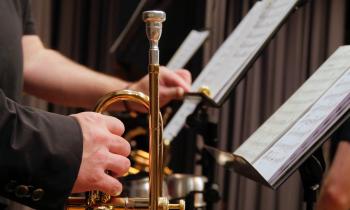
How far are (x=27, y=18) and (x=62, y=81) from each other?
0.66ft

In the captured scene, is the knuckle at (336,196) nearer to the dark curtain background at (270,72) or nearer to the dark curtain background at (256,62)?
the dark curtain background at (256,62)

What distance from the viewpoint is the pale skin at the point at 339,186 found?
1606 mm

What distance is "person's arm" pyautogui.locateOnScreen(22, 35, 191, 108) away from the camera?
1565 millimetres

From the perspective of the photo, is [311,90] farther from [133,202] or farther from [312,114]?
[133,202]

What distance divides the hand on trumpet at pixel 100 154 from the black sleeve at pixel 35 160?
14 millimetres

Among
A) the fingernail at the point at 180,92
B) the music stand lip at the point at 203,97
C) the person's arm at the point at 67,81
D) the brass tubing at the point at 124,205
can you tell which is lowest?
the brass tubing at the point at 124,205

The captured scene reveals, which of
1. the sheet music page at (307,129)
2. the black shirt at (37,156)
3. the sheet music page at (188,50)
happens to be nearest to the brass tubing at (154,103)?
the black shirt at (37,156)

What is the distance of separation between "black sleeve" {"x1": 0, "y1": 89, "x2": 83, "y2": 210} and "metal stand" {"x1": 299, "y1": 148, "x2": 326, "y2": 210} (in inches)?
16.3

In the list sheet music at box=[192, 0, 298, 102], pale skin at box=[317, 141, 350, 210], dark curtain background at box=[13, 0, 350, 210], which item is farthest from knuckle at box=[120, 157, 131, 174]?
dark curtain background at box=[13, 0, 350, 210]

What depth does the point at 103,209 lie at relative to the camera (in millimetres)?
888

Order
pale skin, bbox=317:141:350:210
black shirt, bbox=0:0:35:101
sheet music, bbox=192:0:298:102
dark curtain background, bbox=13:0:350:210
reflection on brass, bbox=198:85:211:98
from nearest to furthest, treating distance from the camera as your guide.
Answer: black shirt, bbox=0:0:35:101 → sheet music, bbox=192:0:298:102 → reflection on brass, bbox=198:85:211:98 → pale skin, bbox=317:141:350:210 → dark curtain background, bbox=13:0:350:210

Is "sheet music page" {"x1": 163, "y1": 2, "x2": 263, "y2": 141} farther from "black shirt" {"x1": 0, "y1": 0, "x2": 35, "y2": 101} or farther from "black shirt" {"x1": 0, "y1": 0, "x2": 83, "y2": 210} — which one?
"black shirt" {"x1": 0, "y1": 0, "x2": 83, "y2": 210}

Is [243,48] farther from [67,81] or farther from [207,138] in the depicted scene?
[67,81]

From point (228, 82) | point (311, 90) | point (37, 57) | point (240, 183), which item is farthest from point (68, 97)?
point (240, 183)
